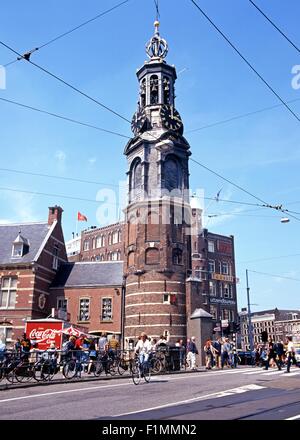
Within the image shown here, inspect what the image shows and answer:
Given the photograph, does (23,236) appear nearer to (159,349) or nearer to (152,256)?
(152,256)

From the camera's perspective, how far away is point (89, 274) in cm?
3947

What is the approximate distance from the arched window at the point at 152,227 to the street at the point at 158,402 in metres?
22.2

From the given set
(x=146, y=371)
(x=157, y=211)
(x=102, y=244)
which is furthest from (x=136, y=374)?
(x=102, y=244)

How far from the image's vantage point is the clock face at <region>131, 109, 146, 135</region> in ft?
125

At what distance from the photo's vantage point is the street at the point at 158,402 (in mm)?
7543

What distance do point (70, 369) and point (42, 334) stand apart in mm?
10178

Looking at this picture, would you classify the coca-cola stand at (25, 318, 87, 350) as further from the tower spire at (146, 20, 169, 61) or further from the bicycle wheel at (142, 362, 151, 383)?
the tower spire at (146, 20, 169, 61)

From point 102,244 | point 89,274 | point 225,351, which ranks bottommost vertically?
point 225,351

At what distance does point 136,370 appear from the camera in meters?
14.3

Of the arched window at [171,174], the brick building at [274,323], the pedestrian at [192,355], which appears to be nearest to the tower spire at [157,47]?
the arched window at [171,174]
